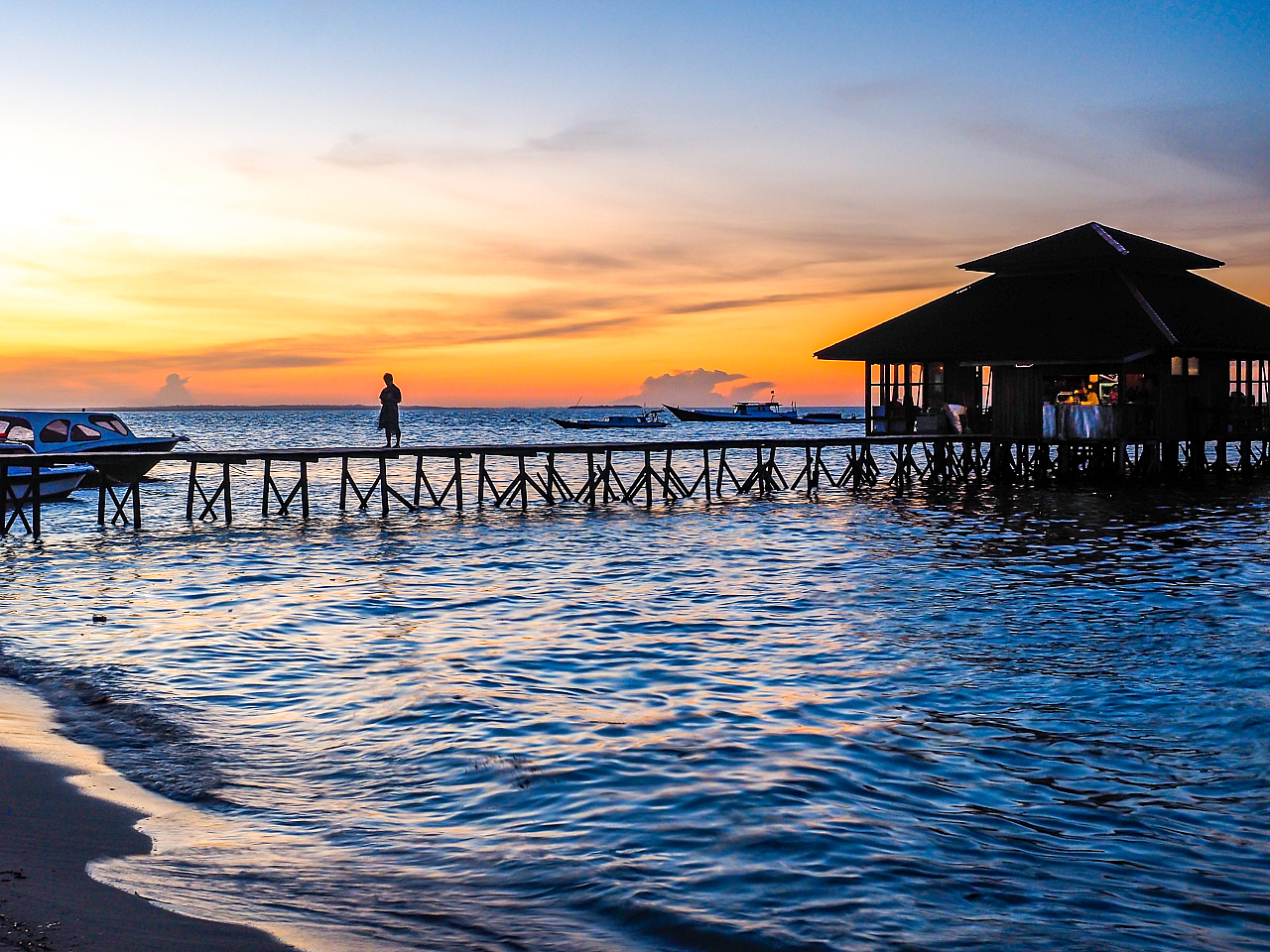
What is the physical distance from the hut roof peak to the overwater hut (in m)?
0.05

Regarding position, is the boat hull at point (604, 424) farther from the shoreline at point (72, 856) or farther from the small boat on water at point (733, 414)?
the shoreline at point (72, 856)

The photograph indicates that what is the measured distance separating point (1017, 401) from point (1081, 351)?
3.15 m

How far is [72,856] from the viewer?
18.5 ft

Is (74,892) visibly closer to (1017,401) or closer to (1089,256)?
(1017,401)

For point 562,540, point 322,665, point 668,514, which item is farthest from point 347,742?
point 668,514

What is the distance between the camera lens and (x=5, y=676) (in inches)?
412

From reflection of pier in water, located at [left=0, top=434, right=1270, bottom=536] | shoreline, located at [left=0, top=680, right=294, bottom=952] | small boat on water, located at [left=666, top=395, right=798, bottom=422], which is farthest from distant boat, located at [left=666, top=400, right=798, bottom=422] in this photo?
shoreline, located at [left=0, top=680, right=294, bottom=952]

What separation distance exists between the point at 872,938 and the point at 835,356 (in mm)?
32224

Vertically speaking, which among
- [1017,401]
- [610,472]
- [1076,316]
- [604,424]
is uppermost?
[1076,316]

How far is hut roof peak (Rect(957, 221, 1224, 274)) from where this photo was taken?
35.6 meters

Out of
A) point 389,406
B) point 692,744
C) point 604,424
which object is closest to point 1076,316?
point 389,406

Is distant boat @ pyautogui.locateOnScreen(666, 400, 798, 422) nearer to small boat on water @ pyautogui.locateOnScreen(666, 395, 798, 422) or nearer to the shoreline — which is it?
small boat on water @ pyautogui.locateOnScreen(666, 395, 798, 422)

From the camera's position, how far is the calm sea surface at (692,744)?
17.5 feet

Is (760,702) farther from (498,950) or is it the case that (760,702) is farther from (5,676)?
(5,676)
